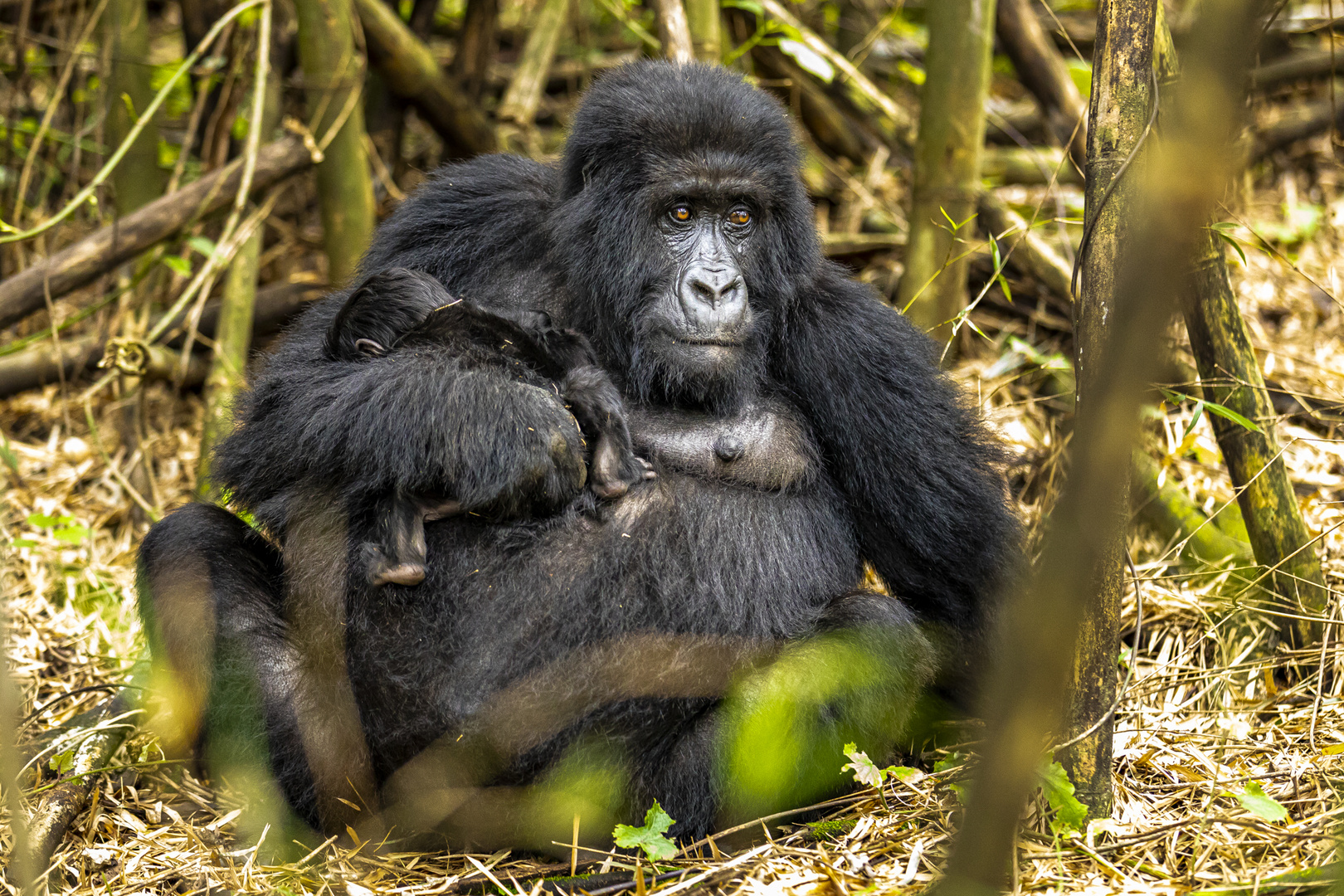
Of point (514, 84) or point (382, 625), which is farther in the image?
point (514, 84)

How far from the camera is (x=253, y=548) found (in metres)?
3.29

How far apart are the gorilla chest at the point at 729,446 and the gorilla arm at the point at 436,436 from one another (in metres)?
0.30

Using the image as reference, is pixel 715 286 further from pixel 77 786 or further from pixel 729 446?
pixel 77 786

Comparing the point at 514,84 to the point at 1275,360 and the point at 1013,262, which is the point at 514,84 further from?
the point at 1275,360

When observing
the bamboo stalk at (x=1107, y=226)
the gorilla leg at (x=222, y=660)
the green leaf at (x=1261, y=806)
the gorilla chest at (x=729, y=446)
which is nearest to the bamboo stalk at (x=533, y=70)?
the gorilla chest at (x=729, y=446)

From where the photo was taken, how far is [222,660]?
9.92 ft

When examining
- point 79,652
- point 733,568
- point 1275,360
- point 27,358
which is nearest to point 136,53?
point 27,358

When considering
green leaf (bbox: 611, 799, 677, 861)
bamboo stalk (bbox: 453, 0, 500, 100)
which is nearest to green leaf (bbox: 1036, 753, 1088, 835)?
green leaf (bbox: 611, 799, 677, 861)

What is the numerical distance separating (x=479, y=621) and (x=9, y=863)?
4.12ft

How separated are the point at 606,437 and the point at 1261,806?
183 centimetres

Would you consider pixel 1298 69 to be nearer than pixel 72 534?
No

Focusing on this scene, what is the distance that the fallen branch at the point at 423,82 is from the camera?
540 centimetres

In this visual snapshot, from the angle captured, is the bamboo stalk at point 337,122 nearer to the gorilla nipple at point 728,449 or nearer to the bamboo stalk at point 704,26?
the bamboo stalk at point 704,26

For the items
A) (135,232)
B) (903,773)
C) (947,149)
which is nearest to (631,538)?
(903,773)
